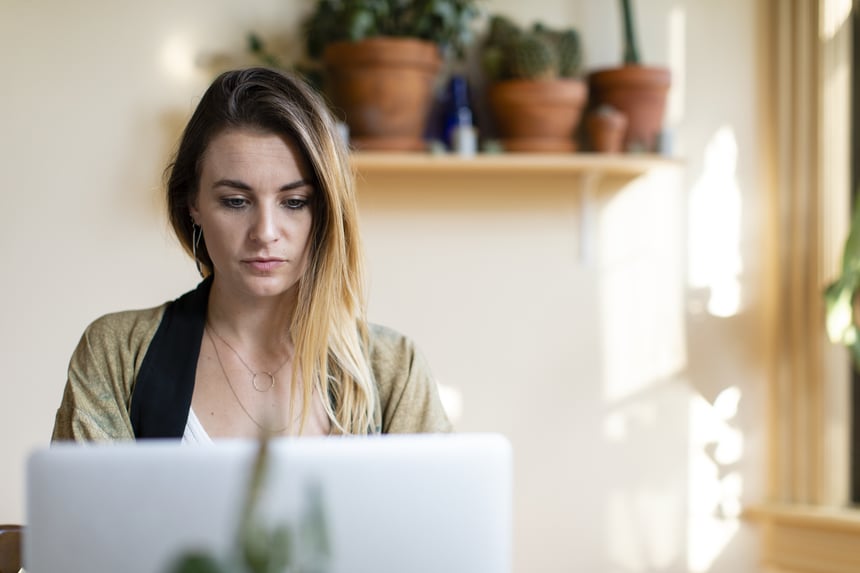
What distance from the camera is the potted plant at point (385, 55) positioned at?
2.32 metres

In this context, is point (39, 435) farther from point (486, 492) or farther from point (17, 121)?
point (486, 492)

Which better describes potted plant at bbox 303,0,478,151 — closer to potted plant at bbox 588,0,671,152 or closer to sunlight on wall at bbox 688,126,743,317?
potted plant at bbox 588,0,671,152

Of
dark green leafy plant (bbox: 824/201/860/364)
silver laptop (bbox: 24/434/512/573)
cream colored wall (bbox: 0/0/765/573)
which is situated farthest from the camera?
cream colored wall (bbox: 0/0/765/573)

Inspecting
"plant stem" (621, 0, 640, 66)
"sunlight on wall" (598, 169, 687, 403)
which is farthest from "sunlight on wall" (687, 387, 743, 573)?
"plant stem" (621, 0, 640, 66)

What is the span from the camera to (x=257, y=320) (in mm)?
1521

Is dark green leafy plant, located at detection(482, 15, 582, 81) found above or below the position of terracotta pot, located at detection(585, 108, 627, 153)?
above

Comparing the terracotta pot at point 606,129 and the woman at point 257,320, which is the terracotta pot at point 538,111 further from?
the woman at point 257,320

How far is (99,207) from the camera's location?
2.43m

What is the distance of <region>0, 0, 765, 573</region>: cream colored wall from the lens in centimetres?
242

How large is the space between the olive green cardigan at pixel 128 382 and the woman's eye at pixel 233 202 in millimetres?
236

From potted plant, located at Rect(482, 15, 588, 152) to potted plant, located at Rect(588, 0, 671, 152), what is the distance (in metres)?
0.09

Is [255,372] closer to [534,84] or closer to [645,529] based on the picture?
[534,84]

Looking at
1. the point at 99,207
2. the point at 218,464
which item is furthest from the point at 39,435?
the point at 218,464

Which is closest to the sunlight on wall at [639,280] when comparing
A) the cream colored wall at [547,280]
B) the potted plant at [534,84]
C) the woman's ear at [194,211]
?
the cream colored wall at [547,280]
